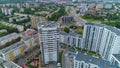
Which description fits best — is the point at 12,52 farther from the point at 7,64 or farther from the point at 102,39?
the point at 102,39

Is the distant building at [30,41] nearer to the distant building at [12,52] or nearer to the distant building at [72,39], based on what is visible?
the distant building at [12,52]

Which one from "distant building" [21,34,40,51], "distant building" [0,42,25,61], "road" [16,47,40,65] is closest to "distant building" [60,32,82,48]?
"distant building" [21,34,40,51]

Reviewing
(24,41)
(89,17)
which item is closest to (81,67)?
(24,41)

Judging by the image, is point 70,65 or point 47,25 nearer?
point 70,65

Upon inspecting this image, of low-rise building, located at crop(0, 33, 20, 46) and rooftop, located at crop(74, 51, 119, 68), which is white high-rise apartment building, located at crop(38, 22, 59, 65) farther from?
low-rise building, located at crop(0, 33, 20, 46)

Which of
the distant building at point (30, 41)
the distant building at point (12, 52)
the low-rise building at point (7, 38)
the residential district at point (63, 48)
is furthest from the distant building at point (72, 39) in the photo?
the low-rise building at point (7, 38)

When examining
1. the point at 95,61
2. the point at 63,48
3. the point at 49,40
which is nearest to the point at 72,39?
the point at 63,48

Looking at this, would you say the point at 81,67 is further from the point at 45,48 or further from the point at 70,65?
the point at 45,48
